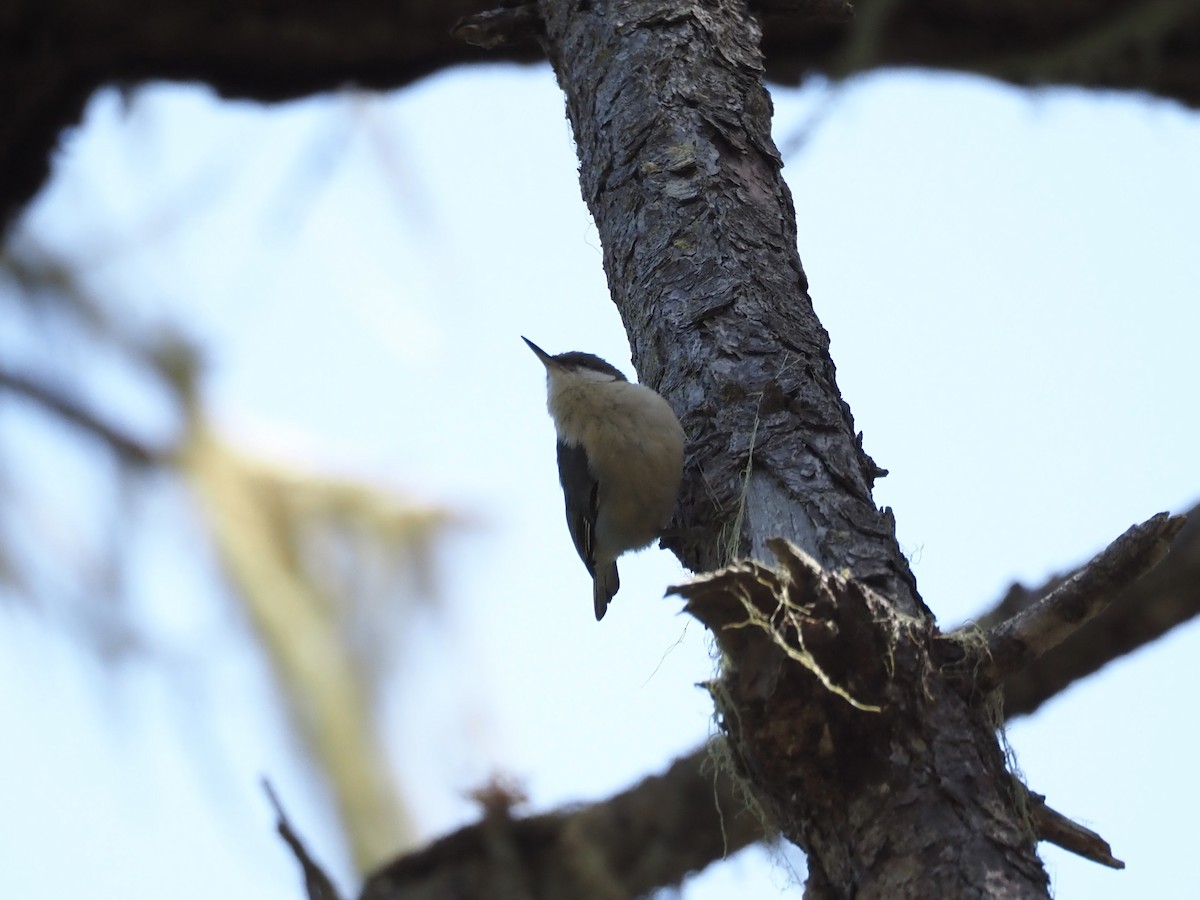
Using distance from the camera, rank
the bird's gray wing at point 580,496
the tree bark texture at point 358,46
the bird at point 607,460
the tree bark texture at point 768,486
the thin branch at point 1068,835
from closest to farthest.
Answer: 1. the tree bark texture at point 768,486
2. the thin branch at point 1068,835
3. the bird at point 607,460
4. the bird's gray wing at point 580,496
5. the tree bark texture at point 358,46

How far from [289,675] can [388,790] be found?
1.64ft

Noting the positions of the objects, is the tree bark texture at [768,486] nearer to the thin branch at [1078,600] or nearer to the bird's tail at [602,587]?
the thin branch at [1078,600]

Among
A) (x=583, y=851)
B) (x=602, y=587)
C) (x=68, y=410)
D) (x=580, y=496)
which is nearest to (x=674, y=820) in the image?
(x=583, y=851)

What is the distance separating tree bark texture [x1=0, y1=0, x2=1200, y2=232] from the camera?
474 centimetres

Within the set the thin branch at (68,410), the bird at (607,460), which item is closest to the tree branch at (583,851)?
the bird at (607,460)

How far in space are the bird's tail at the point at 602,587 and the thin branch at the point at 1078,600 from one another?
92.4 inches

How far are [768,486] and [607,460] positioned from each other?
131cm

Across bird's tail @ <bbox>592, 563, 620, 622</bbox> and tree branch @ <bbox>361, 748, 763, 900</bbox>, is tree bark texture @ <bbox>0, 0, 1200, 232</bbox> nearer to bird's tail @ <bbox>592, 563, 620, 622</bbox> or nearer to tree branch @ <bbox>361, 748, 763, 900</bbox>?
bird's tail @ <bbox>592, 563, 620, 622</bbox>

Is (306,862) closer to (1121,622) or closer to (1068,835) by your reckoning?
(1068,835)

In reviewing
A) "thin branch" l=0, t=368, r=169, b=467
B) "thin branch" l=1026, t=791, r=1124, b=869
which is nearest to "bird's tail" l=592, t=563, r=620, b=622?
"thin branch" l=0, t=368, r=169, b=467

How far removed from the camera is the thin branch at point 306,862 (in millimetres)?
2293

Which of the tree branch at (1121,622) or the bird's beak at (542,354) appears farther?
the bird's beak at (542,354)

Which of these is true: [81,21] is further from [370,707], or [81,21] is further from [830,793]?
[830,793]

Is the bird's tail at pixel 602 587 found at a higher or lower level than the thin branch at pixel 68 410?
lower
